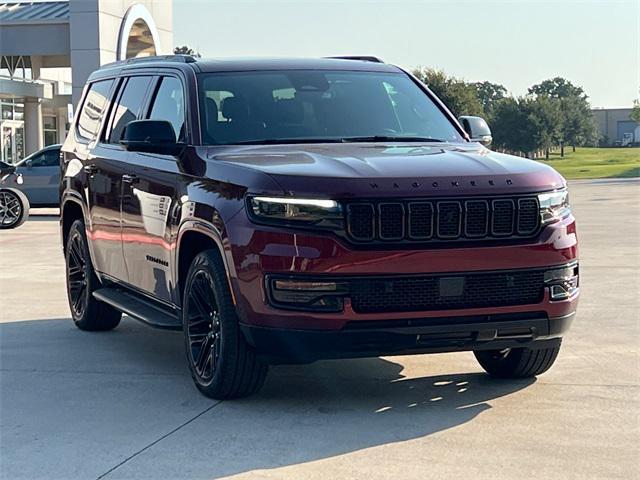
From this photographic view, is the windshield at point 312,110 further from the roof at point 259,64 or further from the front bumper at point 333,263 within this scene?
the front bumper at point 333,263

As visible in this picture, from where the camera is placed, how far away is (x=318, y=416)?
5906 millimetres

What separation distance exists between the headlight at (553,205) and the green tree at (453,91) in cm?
5611

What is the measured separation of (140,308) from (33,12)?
35.9 meters

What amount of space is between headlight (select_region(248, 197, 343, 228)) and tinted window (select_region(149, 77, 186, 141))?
142 centimetres

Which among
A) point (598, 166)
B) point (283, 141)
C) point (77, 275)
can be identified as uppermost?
point (283, 141)

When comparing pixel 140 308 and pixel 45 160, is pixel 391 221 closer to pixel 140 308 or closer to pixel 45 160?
pixel 140 308

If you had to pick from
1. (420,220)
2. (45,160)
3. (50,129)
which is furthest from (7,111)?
(420,220)

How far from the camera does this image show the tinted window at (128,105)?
7895 millimetres

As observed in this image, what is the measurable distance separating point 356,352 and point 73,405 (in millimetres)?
1731

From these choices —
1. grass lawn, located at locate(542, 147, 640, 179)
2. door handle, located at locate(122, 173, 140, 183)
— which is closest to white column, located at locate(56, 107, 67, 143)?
grass lawn, located at locate(542, 147, 640, 179)

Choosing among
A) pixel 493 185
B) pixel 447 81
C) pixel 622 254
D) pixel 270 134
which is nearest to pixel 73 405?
pixel 270 134

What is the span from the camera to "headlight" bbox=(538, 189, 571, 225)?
592 cm

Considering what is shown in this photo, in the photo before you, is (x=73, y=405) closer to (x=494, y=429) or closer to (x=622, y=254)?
(x=494, y=429)

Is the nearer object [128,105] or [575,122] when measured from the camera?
[128,105]
